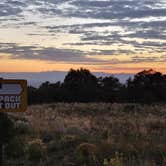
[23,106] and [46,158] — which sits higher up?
[23,106]

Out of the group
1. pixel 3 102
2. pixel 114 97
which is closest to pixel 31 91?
pixel 114 97

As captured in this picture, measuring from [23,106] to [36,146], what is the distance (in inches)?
172

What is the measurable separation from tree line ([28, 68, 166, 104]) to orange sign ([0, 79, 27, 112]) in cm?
6050

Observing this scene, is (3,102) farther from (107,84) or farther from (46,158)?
(107,84)

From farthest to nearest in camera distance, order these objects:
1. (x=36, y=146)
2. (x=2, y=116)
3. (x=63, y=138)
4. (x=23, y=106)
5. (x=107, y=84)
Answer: (x=107, y=84)
(x=63, y=138)
(x=36, y=146)
(x=2, y=116)
(x=23, y=106)

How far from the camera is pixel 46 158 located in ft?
37.6

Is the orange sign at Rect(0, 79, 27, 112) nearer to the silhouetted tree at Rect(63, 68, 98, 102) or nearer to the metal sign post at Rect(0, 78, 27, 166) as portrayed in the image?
the metal sign post at Rect(0, 78, 27, 166)

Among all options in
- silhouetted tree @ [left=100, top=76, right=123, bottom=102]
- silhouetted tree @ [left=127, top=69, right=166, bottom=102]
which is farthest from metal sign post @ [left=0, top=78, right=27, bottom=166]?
silhouetted tree @ [left=100, top=76, right=123, bottom=102]

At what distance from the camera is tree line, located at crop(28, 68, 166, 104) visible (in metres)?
71.3

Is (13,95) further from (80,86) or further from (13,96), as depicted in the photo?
(80,86)

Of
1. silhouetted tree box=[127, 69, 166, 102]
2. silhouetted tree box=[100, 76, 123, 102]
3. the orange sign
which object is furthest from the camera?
silhouetted tree box=[100, 76, 123, 102]

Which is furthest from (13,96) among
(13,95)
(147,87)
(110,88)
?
(110,88)

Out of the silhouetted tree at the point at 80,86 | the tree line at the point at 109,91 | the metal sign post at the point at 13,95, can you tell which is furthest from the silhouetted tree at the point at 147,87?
the metal sign post at the point at 13,95

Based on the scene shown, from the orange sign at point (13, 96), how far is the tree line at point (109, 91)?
6050 centimetres
